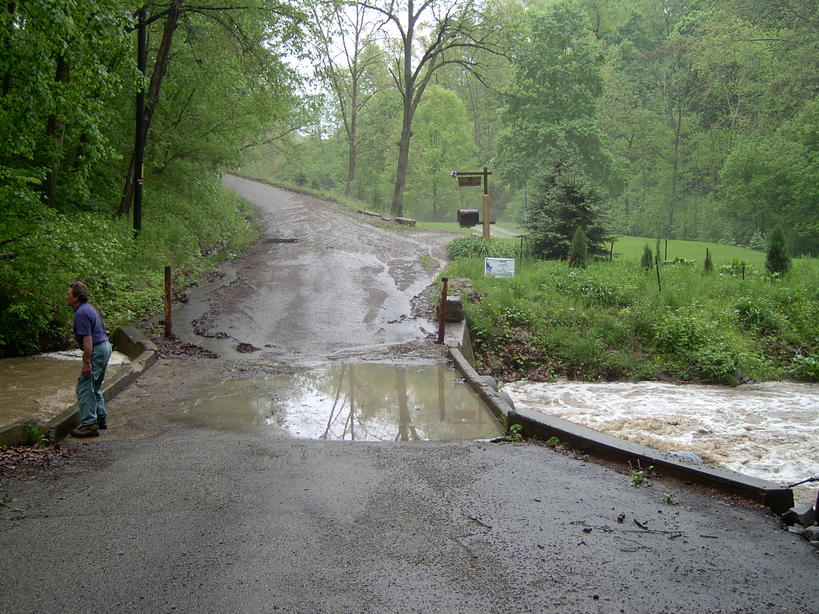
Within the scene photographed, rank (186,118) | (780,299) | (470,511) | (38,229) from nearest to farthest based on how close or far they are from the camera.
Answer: (470,511)
(38,229)
(780,299)
(186,118)

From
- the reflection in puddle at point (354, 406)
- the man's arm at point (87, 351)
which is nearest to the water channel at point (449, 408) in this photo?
the reflection in puddle at point (354, 406)

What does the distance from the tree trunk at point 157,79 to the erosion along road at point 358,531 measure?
1138 cm

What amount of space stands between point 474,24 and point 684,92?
76.4 feet

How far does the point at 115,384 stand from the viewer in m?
9.41

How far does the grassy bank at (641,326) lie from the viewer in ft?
44.0

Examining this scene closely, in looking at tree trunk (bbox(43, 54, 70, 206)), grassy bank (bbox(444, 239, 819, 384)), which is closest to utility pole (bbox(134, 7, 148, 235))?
tree trunk (bbox(43, 54, 70, 206))

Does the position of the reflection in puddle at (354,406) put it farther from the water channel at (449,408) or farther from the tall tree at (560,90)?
the tall tree at (560,90)

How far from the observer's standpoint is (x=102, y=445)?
716 cm

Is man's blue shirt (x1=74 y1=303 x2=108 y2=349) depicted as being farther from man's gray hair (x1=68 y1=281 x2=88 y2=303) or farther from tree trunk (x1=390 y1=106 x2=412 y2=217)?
tree trunk (x1=390 y1=106 x2=412 y2=217)

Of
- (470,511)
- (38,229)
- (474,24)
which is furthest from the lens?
(474,24)

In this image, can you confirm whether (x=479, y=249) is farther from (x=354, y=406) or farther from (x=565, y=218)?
(x=354, y=406)

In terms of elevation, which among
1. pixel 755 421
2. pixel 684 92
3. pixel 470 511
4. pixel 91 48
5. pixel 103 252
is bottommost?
pixel 755 421

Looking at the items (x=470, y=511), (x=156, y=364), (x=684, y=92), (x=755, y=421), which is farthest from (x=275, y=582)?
(x=684, y=92)

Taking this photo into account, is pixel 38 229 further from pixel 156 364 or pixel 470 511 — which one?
pixel 470 511
